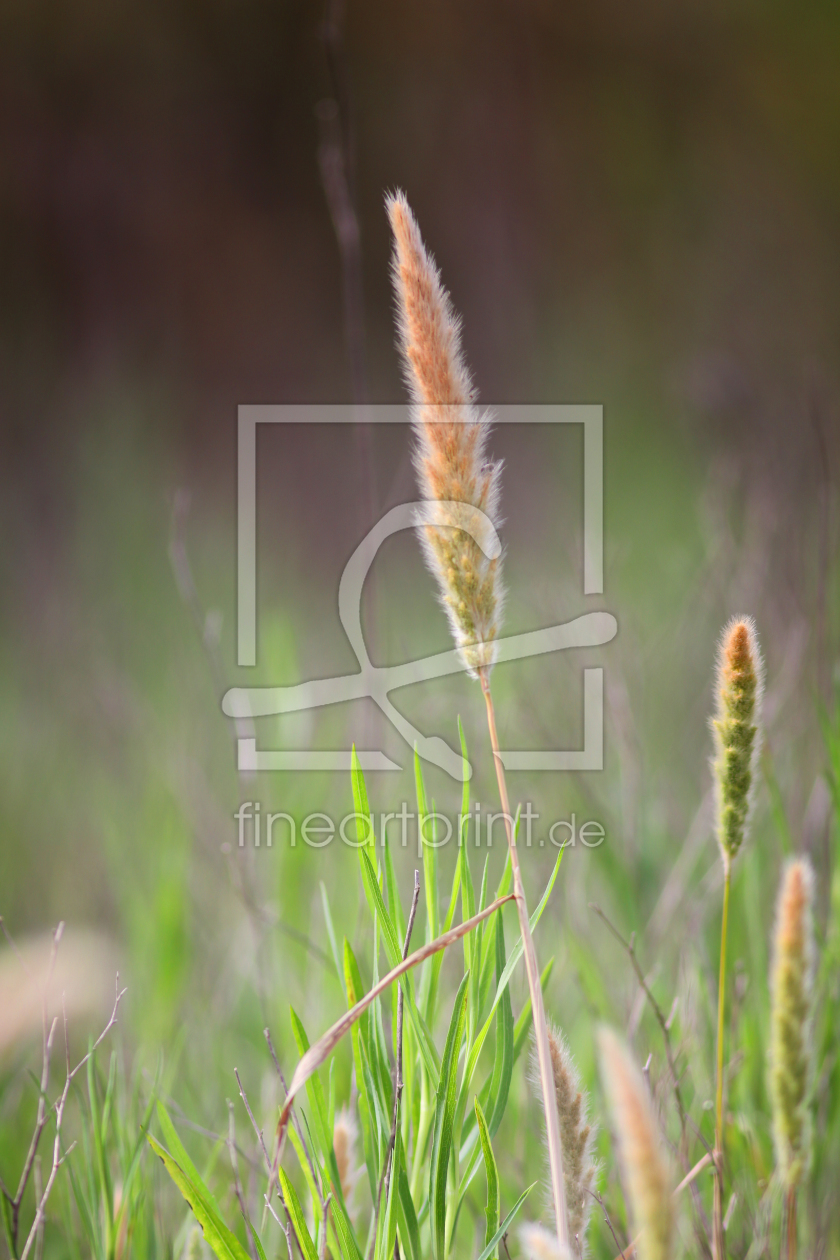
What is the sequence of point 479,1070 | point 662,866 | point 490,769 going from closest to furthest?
point 479,1070 → point 662,866 → point 490,769

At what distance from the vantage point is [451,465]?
0.35 meters

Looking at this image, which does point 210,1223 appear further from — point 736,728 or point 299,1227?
point 736,728

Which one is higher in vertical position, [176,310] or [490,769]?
[176,310]

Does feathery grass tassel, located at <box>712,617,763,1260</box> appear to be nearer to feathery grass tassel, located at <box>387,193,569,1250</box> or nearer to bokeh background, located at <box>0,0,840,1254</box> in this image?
feathery grass tassel, located at <box>387,193,569,1250</box>

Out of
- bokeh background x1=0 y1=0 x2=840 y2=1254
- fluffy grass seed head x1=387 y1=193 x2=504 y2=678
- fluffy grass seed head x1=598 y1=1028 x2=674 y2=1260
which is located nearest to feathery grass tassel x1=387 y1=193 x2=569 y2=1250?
fluffy grass seed head x1=387 y1=193 x2=504 y2=678

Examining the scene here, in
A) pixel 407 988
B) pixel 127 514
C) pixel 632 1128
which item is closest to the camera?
pixel 632 1128

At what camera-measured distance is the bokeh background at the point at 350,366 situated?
1.09m

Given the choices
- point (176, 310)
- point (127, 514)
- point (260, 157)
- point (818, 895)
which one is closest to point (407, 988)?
point (818, 895)

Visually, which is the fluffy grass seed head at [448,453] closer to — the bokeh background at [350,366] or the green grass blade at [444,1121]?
the green grass blade at [444,1121]

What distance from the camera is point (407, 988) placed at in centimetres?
34

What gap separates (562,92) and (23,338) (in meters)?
2.05

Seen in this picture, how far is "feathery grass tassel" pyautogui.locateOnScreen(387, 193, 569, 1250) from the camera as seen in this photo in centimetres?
34

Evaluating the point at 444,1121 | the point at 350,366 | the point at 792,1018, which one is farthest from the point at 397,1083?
the point at 350,366

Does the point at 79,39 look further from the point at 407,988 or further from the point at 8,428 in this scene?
the point at 407,988
